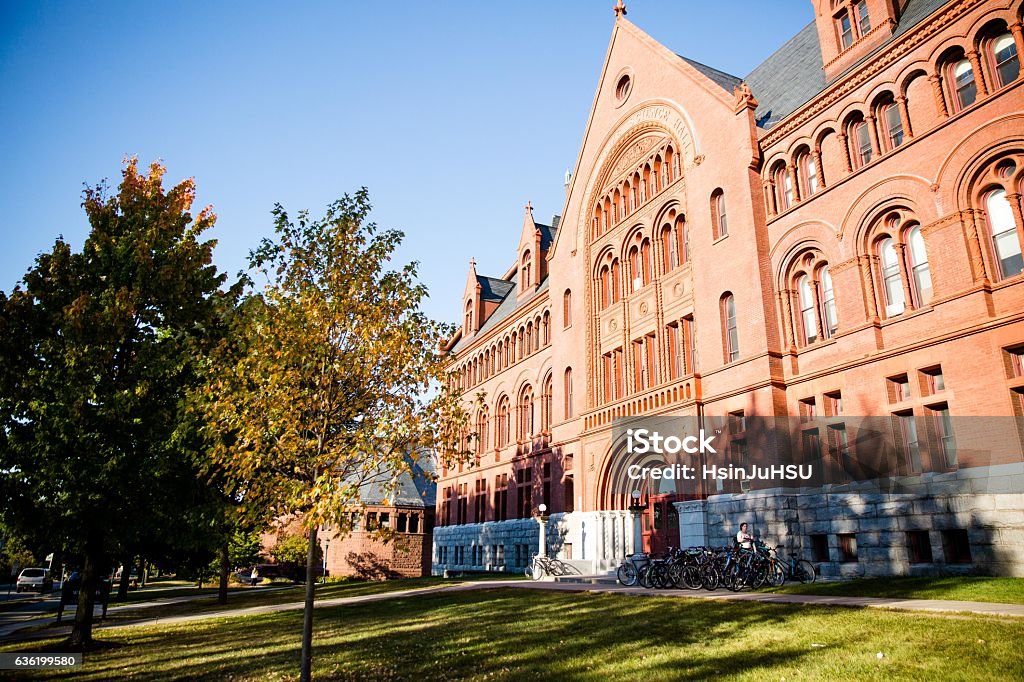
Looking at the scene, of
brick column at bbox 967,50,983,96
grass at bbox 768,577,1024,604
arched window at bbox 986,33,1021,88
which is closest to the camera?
grass at bbox 768,577,1024,604

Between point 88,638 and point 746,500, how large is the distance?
61.4ft

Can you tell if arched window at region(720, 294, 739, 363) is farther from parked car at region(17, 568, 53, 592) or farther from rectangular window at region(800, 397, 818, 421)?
parked car at region(17, 568, 53, 592)

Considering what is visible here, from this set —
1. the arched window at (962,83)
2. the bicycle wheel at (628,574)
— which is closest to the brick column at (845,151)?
the arched window at (962,83)

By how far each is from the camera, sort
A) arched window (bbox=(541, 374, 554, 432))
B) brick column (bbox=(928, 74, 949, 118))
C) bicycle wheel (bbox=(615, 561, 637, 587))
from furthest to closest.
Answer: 1. arched window (bbox=(541, 374, 554, 432))
2. bicycle wheel (bbox=(615, 561, 637, 587))
3. brick column (bbox=(928, 74, 949, 118))

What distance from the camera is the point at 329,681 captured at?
9.74 meters

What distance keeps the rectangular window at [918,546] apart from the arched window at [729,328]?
8.10 meters

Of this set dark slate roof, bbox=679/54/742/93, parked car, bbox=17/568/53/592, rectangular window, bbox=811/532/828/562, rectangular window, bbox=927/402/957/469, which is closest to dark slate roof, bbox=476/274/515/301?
dark slate roof, bbox=679/54/742/93

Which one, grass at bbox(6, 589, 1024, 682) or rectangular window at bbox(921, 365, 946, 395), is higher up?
rectangular window at bbox(921, 365, 946, 395)

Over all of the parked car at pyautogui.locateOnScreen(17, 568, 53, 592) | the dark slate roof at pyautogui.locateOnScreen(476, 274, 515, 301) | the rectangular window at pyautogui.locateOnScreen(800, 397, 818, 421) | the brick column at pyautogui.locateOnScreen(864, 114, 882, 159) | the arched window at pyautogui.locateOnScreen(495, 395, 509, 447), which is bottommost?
the parked car at pyautogui.locateOnScreen(17, 568, 53, 592)

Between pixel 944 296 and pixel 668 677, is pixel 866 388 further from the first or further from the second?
pixel 668 677

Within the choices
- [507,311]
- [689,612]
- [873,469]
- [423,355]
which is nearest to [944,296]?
[873,469]

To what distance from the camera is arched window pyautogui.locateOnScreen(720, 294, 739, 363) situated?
23.1m

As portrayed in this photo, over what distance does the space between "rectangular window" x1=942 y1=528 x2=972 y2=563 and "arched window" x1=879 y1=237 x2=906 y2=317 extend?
6140mm

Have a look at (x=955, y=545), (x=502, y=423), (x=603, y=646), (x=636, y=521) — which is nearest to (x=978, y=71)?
(x=955, y=545)
